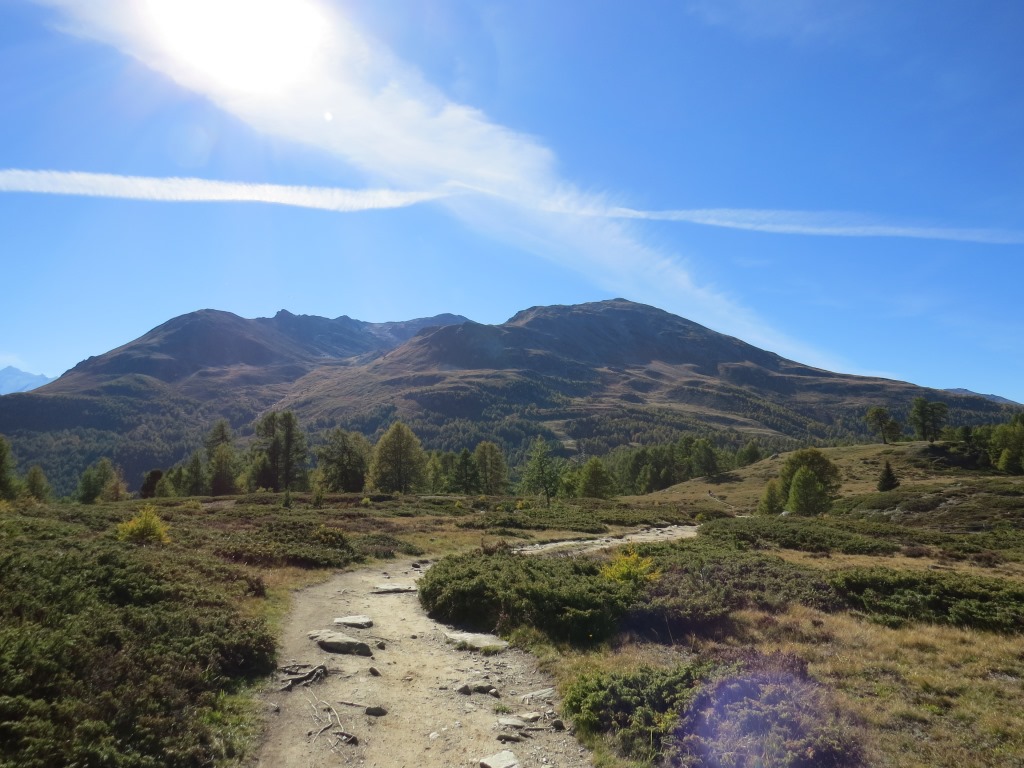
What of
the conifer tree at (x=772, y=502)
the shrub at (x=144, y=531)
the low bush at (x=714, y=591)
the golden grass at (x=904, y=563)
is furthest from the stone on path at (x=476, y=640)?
the conifer tree at (x=772, y=502)

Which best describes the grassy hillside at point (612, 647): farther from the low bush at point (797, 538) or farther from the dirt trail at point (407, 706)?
the low bush at point (797, 538)

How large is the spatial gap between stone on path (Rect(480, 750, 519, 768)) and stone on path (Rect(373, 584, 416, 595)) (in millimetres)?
13443

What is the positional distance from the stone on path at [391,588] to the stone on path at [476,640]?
20.0 feet

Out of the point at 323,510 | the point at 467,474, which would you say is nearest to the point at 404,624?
the point at 323,510

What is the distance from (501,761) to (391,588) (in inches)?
561

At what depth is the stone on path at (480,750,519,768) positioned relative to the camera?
8586 millimetres

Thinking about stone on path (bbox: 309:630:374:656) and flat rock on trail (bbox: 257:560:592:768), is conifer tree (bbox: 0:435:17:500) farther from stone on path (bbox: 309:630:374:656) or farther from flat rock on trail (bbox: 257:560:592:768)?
stone on path (bbox: 309:630:374:656)

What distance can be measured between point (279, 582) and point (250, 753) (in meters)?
13.2

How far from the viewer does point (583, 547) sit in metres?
36.2

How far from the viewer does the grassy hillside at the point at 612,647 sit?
821 centimetres

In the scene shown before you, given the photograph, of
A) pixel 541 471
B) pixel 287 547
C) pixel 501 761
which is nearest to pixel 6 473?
pixel 287 547

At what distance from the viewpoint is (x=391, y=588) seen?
21.9 metres

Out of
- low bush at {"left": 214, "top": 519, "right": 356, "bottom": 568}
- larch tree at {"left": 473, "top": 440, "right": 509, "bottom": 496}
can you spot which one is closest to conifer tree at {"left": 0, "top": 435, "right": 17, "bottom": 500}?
low bush at {"left": 214, "top": 519, "right": 356, "bottom": 568}

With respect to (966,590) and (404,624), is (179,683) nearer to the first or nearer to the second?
(404,624)
